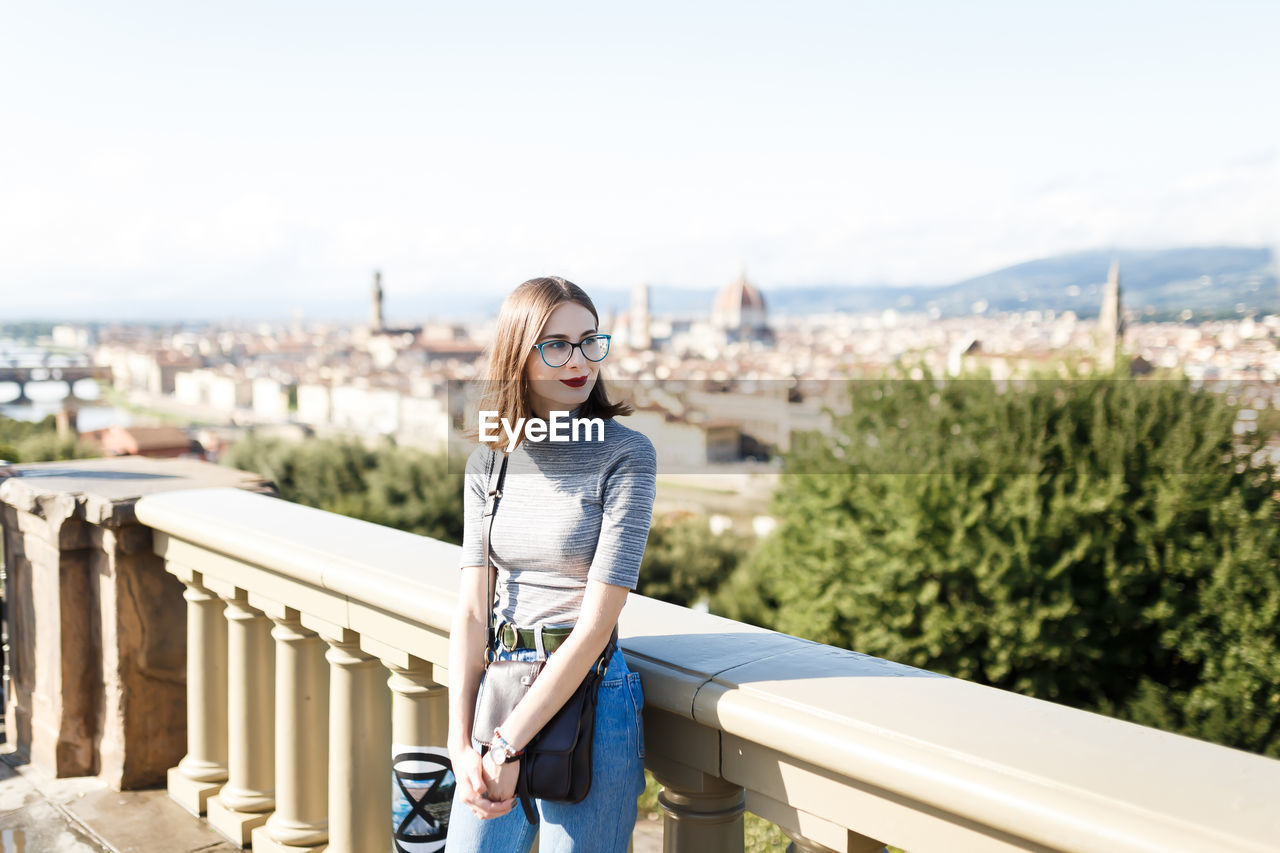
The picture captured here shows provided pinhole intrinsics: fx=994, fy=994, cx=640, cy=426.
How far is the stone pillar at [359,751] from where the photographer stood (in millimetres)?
1611

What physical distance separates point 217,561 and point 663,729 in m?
1.11

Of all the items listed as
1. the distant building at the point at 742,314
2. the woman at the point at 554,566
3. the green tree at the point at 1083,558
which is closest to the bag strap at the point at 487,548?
the woman at the point at 554,566

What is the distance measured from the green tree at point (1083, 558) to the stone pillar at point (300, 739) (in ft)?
30.5

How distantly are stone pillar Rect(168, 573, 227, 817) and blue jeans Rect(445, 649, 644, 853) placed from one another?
1101 millimetres

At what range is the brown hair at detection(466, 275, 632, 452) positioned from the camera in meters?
1.18

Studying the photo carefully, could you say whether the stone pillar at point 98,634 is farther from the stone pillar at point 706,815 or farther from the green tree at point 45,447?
the green tree at point 45,447

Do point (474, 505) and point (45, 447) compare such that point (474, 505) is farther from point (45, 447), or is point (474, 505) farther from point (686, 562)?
point (686, 562)

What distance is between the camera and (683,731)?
113cm

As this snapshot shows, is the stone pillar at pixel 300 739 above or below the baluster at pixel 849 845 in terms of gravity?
below

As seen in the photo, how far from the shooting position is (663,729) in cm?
116

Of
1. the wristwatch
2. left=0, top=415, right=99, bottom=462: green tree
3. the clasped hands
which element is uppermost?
the wristwatch

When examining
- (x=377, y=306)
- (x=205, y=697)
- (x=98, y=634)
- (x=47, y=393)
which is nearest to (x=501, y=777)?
(x=205, y=697)

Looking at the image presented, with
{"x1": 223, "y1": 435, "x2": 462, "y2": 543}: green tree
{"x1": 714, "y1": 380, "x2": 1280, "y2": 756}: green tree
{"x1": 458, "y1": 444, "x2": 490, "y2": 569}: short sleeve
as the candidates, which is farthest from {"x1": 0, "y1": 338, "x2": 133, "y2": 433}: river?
{"x1": 458, "y1": 444, "x2": 490, "y2": 569}: short sleeve

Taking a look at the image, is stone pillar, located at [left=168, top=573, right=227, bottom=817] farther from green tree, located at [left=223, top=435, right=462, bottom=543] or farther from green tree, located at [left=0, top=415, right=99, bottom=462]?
green tree, located at [left=223, top=435, right=462, bottom=543]
